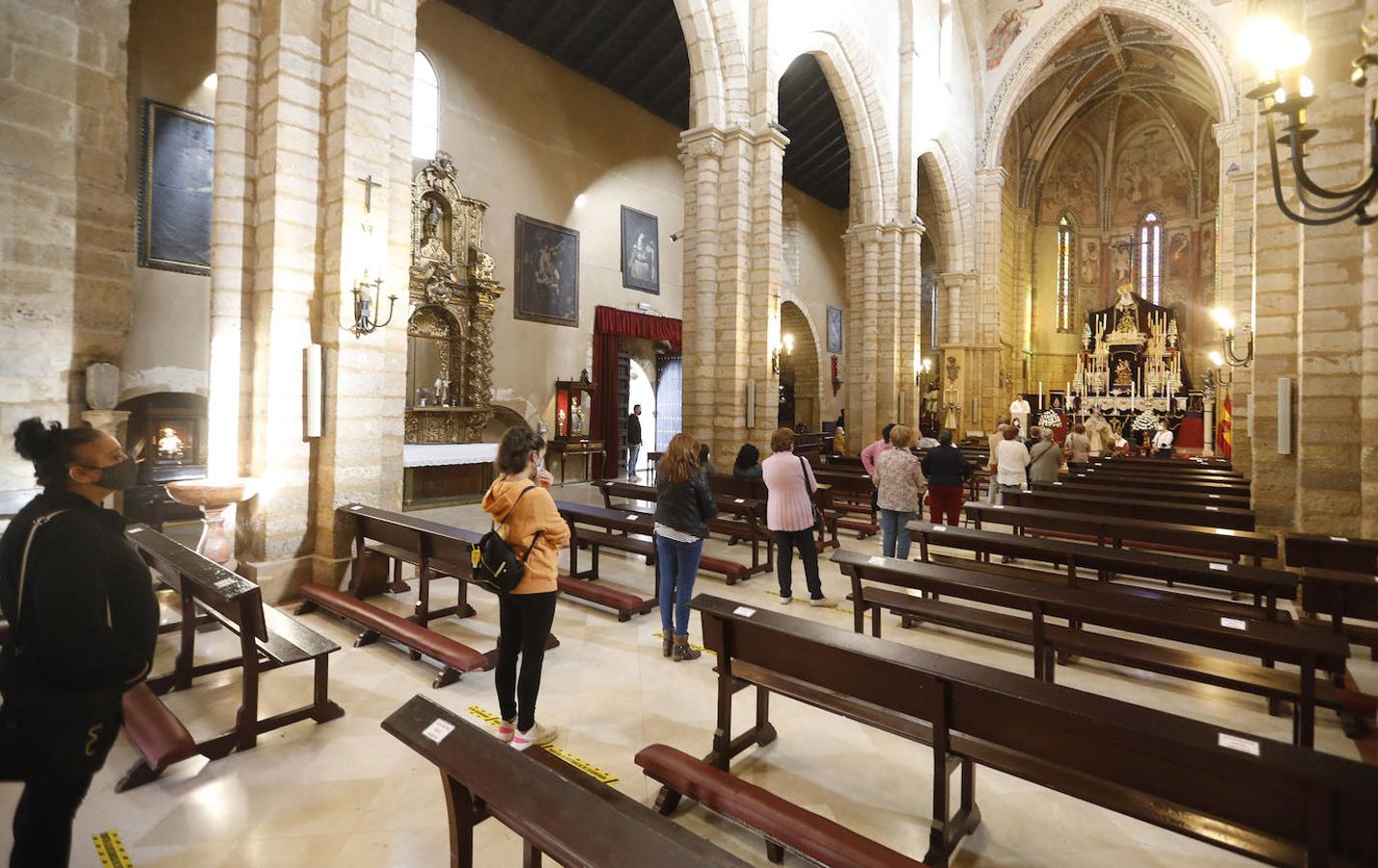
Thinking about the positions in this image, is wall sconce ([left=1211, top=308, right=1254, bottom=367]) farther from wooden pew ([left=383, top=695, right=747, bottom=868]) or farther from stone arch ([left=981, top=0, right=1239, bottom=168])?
wooden pew ([left=383, top=695, right=747, bottom=868])

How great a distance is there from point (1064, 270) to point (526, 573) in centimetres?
3040

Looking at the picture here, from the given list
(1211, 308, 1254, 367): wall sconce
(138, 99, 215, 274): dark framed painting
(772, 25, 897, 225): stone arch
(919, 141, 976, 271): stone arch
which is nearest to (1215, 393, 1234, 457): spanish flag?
(1211, 308, 1254, 367): wall sconce

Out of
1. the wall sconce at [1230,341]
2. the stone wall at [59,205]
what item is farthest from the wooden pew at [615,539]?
the wall sconce at [1230,341]

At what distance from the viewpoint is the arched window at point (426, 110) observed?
38.9ft

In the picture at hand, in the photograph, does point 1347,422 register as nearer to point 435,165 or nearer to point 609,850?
point 609,850

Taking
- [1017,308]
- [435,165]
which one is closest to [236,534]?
[435,165]

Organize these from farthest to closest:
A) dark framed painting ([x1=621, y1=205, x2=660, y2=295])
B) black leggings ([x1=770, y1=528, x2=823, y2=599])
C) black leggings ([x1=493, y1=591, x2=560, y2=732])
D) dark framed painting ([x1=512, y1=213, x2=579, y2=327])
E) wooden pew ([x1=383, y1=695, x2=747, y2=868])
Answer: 1. dark framed painting ([x1=621, y1=205, x2=660, y2=295])
2. dark framed painting ([x1=512, y1=213, x2=579, y2=327])
3. black leggings ([x1=770, y1=528, x2=823, y2=599])
4. black leggings ([x1=493, y1=591, x2=560, y2=732])
5. wooden pew ([x1=383, y1=695, x2=747, y2=868])

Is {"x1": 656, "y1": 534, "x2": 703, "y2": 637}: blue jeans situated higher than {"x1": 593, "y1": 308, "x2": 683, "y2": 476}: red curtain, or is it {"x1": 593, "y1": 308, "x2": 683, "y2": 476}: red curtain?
{"x1": 593, "y1": 308, "x2": 683, "y2": 476}: red curtain

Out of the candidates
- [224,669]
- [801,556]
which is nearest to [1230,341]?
[801,556]

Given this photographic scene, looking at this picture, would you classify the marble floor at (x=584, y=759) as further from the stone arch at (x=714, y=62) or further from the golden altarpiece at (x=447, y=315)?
the stone arch at (x=714, y=62)

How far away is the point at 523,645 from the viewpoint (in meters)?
3.21

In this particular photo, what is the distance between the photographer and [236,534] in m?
5.72

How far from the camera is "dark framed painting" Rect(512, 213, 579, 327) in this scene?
13492mm

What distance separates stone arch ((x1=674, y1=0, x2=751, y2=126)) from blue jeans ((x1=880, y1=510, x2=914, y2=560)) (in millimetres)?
7259
